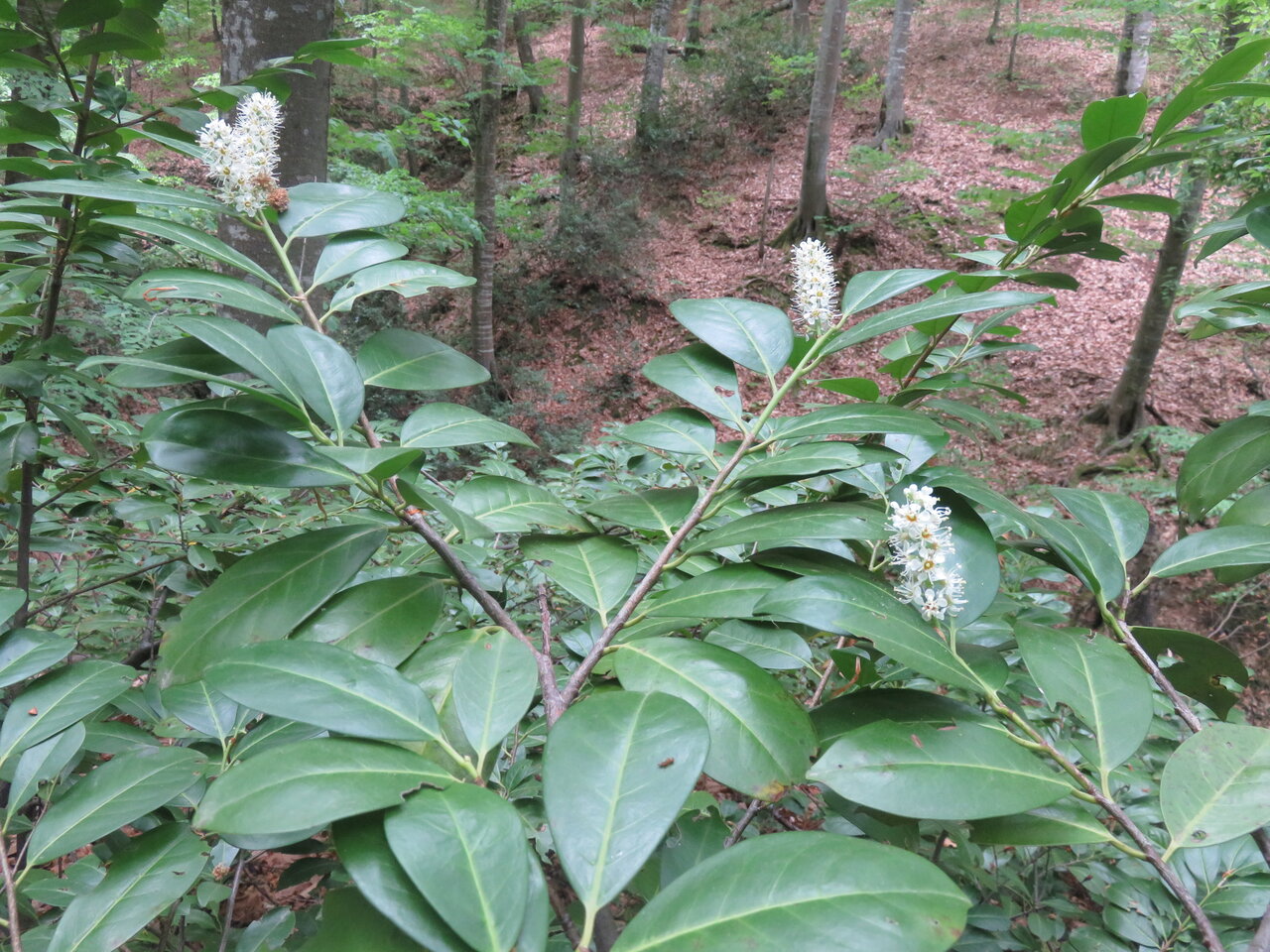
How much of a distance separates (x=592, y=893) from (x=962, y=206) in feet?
33.1

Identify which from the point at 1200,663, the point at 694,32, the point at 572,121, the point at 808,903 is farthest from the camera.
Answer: the point at 694,32

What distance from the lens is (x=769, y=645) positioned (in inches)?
30.2

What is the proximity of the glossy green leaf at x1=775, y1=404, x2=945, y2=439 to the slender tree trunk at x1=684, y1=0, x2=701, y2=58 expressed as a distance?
14.3 m

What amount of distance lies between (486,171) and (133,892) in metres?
7.71

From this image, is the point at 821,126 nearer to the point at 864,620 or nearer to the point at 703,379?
the point at 703,379

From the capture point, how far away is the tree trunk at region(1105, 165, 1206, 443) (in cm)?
493

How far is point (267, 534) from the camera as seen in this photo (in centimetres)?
187

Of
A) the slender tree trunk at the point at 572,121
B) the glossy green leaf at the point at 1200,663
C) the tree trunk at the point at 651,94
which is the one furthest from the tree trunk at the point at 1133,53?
the glossy green leaf at the point at 1200,663

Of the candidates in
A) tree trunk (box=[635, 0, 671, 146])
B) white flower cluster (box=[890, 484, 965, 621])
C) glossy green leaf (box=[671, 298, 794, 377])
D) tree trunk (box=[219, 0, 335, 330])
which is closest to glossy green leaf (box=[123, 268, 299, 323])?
glossy green leaf (box=[671, 298, 794, 377])

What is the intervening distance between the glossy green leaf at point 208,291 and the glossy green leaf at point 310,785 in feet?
1.49

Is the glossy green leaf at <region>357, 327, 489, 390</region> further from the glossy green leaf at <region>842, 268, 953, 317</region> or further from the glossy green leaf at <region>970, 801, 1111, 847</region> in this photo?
the glossy green leaf at <region>970, 801, 1111, 847</region>

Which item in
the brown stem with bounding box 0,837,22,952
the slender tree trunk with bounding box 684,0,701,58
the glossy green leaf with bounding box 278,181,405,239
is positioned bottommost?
the brown stem with bounding box 0,837,22,952

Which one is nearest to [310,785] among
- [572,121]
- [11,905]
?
[11,905]

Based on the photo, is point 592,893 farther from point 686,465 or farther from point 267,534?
point 267,534
